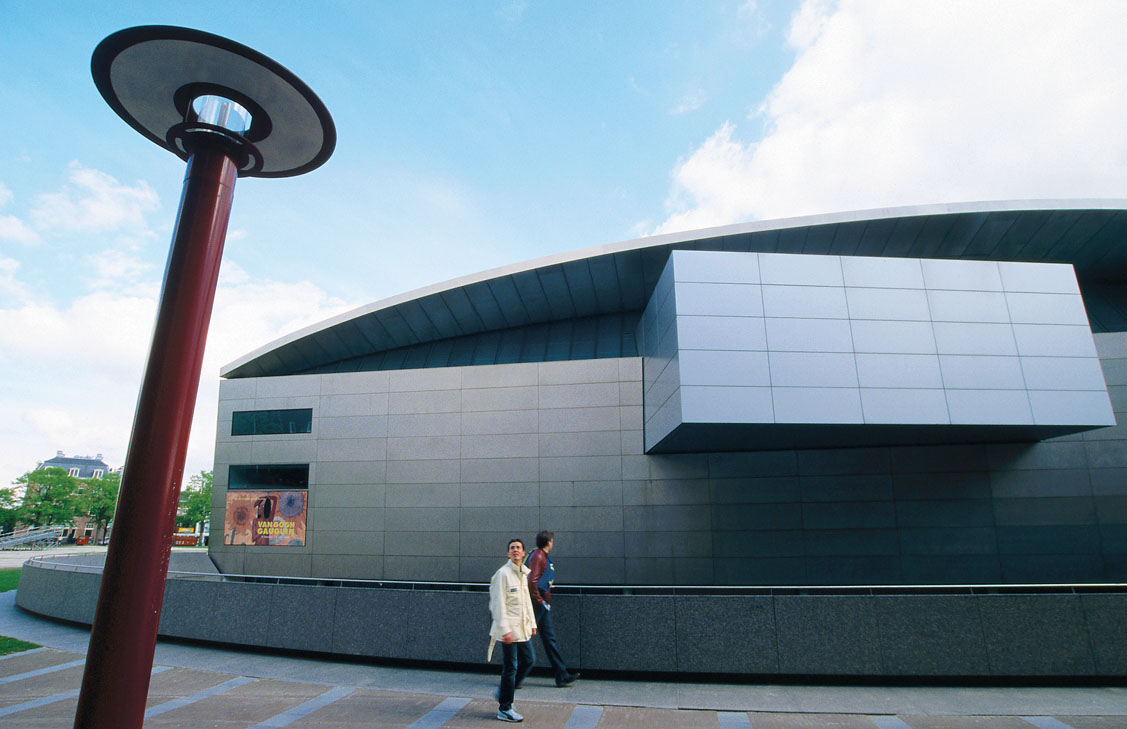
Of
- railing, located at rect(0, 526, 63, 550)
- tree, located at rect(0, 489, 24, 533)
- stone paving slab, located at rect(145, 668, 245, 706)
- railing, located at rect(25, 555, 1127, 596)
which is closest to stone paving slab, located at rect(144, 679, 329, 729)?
stone paving slab, located at rect(145, 668, 245, 706)

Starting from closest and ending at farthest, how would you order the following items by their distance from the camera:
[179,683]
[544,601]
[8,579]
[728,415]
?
[544,601] < [179,683] < [728,415] < [8,579]

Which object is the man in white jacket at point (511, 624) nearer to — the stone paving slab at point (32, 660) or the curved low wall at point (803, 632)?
the curved low wall at point (803, 632)

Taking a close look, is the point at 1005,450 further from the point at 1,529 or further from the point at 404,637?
the point at 1,529

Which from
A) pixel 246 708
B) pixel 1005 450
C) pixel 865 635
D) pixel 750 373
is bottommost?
pixel 246 708

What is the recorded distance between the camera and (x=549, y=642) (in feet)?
22.3

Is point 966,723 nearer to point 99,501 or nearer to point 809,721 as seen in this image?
Result: point 809,721

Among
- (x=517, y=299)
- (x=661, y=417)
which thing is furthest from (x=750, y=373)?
(x=517, y=299)

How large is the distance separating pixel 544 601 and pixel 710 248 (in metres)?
11.9

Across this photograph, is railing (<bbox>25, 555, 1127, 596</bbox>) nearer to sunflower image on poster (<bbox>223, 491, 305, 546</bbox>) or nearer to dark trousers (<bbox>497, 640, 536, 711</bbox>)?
dark trousers (<bbox>497, 640, 536, 711</bbox>)

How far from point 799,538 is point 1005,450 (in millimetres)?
5275

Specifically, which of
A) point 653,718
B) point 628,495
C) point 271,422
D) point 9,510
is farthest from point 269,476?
point 9,510

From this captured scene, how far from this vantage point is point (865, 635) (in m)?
6.79

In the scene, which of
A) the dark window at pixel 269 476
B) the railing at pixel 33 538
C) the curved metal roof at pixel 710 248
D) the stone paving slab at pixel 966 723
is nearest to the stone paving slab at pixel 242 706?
the stone paving slab at pixel 966 723

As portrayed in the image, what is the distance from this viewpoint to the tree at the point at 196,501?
66875 millimetres
